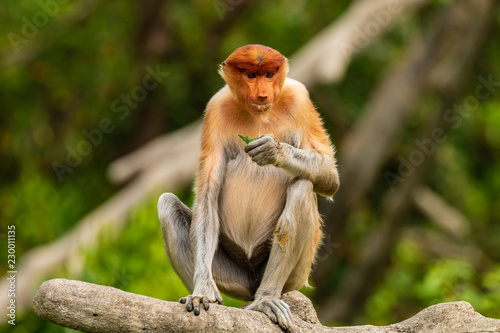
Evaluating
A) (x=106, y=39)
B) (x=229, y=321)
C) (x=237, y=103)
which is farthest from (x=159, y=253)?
(x=106, y=39)

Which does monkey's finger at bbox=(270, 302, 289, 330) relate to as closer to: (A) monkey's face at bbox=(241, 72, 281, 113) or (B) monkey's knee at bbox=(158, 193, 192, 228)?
(B) monkey's knee at bbox=(158, 193, 192, 228)

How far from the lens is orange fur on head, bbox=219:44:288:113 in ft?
11.4

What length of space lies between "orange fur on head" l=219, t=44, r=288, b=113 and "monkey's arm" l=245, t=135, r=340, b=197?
0.19 m

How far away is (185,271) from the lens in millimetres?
3893

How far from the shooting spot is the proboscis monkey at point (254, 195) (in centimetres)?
356

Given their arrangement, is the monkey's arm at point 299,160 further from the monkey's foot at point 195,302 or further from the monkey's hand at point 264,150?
the monkey's foot at point 195,302

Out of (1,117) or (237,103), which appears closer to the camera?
(237,103)

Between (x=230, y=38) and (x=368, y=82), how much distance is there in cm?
245

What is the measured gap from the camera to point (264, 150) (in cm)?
346

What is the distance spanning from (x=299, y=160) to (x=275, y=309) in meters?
0.76

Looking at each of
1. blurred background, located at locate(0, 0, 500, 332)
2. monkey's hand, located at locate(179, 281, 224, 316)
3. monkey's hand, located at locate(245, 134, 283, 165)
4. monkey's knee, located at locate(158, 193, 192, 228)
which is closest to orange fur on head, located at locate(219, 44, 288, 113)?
monkey's hand, located at locate(245, 134, 283, 165)

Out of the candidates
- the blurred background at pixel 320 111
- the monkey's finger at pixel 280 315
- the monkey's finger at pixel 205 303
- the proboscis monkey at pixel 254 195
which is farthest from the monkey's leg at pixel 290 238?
the blurred background at pixel 320 111

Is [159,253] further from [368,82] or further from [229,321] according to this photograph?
[368,82]

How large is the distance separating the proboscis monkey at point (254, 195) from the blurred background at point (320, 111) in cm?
296
